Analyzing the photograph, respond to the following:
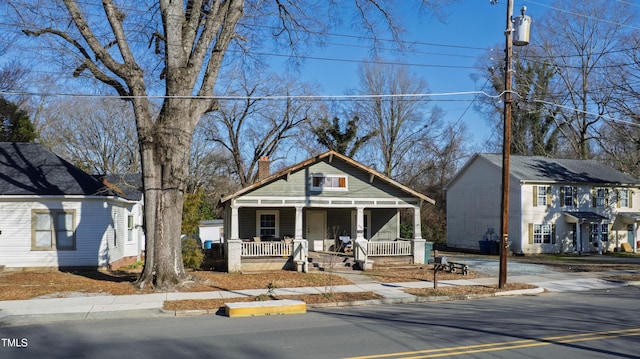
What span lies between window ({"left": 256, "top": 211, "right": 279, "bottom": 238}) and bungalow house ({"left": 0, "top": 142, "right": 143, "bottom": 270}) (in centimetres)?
692

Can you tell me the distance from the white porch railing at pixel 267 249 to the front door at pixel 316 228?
485cm

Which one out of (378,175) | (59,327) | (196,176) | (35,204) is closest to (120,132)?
(196,176)

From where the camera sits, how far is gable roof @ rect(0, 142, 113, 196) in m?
20.6

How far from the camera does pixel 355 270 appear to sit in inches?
869

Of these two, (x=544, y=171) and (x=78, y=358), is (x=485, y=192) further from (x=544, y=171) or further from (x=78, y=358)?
(x=78, y=358)

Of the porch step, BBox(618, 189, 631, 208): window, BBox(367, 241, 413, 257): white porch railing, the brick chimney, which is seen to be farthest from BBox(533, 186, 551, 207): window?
the brick chimney

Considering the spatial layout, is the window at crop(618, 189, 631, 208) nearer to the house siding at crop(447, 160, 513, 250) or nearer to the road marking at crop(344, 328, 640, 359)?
the house siding at crop(447, 160, 513, 250)

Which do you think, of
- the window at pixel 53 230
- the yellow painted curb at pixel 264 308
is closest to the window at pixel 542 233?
the yellow painted curb at pixel 264 308

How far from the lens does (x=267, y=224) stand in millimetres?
26391

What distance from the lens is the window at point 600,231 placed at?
35.5 meters

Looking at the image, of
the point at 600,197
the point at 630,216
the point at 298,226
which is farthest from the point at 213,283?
the point at 630,216

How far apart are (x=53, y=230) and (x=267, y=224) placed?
9648 millimetres

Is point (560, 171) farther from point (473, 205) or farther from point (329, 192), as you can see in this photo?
point (329, 192)

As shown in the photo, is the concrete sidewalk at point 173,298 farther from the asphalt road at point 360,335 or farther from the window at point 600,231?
the window at point 600,231
